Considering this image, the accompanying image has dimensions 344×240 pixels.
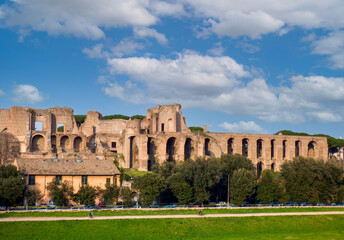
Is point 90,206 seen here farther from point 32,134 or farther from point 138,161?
point 32,134

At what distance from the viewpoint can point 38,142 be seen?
60.4 meters

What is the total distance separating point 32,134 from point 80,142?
21.9 ft

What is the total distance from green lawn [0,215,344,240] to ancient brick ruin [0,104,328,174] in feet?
73.8

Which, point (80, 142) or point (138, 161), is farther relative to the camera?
point (80, 142)

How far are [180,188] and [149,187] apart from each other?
3.15 metres

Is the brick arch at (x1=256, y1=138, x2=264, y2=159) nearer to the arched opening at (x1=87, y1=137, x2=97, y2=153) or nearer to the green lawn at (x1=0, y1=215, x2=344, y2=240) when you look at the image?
the arched opening at (x1=87, y1=137, x2=97, y2=153)

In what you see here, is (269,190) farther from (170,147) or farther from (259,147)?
(259,147)

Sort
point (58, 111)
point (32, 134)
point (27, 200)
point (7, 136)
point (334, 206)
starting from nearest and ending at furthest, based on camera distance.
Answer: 1. point (27, 200)
2. point (334, 206)
3. point (7, 136)
4. point (32, 134)
5. point (58, 111)

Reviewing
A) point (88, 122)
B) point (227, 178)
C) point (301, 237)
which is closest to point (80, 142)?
point (88, 122)

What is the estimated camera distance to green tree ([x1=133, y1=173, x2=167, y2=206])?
38.7m

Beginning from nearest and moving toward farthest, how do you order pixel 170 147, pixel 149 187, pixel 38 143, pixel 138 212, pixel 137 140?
1. pixel 138 212
2. pixel 149 187
3. pixel 137 140
4. pixel 38 143
5. pixel 170 147

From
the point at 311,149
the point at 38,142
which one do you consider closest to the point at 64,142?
the point at 38,142

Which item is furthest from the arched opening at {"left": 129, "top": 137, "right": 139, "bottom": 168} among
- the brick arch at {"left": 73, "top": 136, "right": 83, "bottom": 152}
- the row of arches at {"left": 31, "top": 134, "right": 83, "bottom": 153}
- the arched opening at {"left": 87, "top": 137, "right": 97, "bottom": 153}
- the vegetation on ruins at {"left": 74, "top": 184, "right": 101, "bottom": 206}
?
the vegetation on ruins at {"left": 74, "top": 184, "right": 101, "bottom": 206}

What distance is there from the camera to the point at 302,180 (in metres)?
43.1
